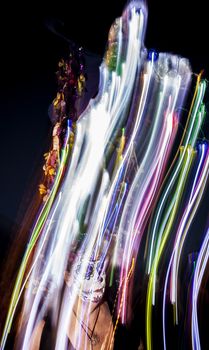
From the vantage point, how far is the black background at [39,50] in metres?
3.35

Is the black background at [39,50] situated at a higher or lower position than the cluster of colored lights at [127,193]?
higher

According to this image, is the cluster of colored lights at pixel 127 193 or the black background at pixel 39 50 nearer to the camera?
the cluster of colored lights at pixel 127 193

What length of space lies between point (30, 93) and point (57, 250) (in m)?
2.40

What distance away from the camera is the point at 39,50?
14.1 ft

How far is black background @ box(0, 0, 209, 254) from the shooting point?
335cm

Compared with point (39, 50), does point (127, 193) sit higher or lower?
lower

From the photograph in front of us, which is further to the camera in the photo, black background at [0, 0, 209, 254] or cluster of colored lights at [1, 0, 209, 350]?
black background at [0, 0, 209, 254]

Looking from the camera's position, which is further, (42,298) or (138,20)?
(138,20)

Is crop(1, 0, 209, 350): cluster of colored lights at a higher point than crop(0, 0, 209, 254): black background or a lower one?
lower

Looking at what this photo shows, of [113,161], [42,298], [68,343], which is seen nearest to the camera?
[68,343]

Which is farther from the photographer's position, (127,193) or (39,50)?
(39,50)

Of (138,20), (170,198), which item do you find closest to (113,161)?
(170,198)

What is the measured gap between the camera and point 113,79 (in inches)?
130

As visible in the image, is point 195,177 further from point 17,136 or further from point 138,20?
point 17,136
